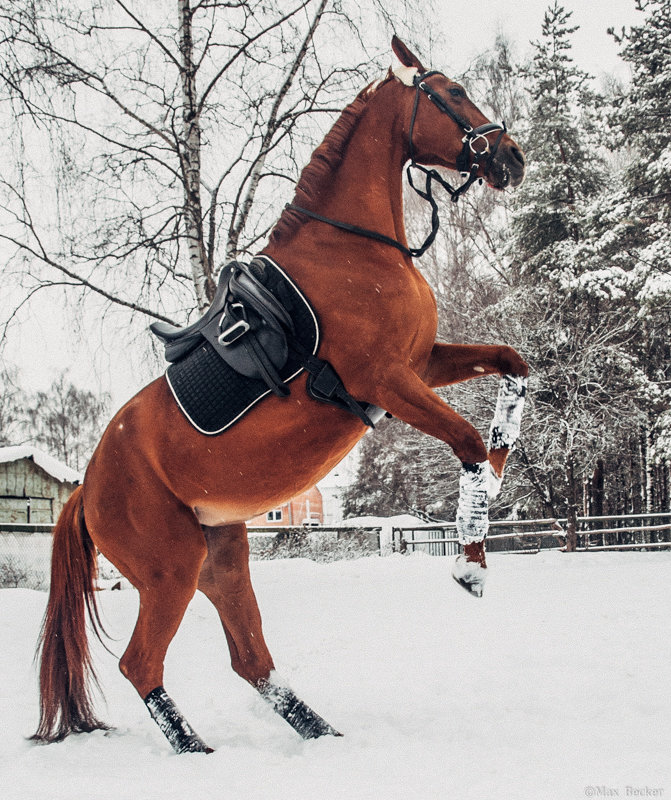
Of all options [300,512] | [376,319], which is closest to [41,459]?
[376,319]

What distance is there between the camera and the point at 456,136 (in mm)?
3234

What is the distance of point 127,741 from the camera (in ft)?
12.2

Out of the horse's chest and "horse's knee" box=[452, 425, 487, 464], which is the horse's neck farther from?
"horse's knee" box=[452, 425, 487, 464]

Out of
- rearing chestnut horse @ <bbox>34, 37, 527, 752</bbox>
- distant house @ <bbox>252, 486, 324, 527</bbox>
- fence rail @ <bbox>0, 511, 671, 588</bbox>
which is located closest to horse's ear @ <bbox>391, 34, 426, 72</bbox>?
rearing chestnut horse @ <bbox>34, 37, 527, 752</bbox>

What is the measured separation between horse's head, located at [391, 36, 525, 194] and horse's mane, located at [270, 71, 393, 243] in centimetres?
23

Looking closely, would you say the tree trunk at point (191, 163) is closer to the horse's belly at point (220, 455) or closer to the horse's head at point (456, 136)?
the horse's belly at point (220, 455)

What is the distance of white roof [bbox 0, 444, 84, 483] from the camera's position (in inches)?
680

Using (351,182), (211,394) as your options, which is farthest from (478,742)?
(351,182)

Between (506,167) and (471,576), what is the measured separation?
179 centimetres

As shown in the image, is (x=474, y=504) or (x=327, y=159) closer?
(x=474, y=504)

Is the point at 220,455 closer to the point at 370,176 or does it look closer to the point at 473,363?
the point at 473,363

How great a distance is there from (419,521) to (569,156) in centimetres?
1247

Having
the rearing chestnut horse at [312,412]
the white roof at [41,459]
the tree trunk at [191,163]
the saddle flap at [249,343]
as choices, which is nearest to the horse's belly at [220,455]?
the rearing chestnut horse at [312,412]

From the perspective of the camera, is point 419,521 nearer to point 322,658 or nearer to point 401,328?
point 322,658
